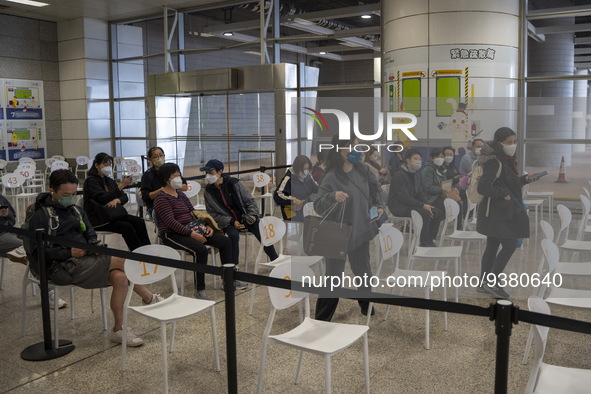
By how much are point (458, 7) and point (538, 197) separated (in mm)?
4787

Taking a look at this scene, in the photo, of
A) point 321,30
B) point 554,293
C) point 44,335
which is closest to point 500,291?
point 554,293

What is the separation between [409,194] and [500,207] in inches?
35.0

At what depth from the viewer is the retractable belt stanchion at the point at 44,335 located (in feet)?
12.6

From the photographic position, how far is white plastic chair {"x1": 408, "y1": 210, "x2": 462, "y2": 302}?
443cm

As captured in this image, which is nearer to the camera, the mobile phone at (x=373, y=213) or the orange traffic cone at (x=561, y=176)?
the mobile phone at (x=373, y=213)

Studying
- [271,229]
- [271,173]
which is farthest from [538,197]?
[271,173]

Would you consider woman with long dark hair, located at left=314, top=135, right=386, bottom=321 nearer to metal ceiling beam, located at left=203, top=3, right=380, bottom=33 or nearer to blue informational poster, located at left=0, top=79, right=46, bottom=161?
metal ceiling beam, located at left=203, top=3, right=380, bottom=33

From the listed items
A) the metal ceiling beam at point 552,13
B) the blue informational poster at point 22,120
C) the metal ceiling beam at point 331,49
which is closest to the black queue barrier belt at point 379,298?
the metal ceiling beam at point 552,13

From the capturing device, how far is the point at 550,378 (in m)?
2.57

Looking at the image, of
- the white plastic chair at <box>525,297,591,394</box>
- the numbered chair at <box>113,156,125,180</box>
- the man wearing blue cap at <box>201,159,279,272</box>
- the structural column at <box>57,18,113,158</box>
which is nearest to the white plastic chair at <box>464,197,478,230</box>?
the white plastic chair at <box>525,297,591,394</box>

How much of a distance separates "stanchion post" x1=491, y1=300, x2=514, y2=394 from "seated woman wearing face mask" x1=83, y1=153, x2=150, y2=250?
4352mm

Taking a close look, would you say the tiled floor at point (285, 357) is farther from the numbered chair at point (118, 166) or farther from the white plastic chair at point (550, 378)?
the numbered chair at point (118, 166)

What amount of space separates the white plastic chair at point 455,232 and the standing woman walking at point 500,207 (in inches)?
2.5

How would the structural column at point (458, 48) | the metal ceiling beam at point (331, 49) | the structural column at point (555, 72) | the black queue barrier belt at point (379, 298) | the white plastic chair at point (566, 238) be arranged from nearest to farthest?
the black queue barrier belt at point (379, 298), the white plastic chair at point (566, 238), the structural column at point (555, 72), the structural column at point (458, 48), the metal ceiling beam at point (331, 49)
